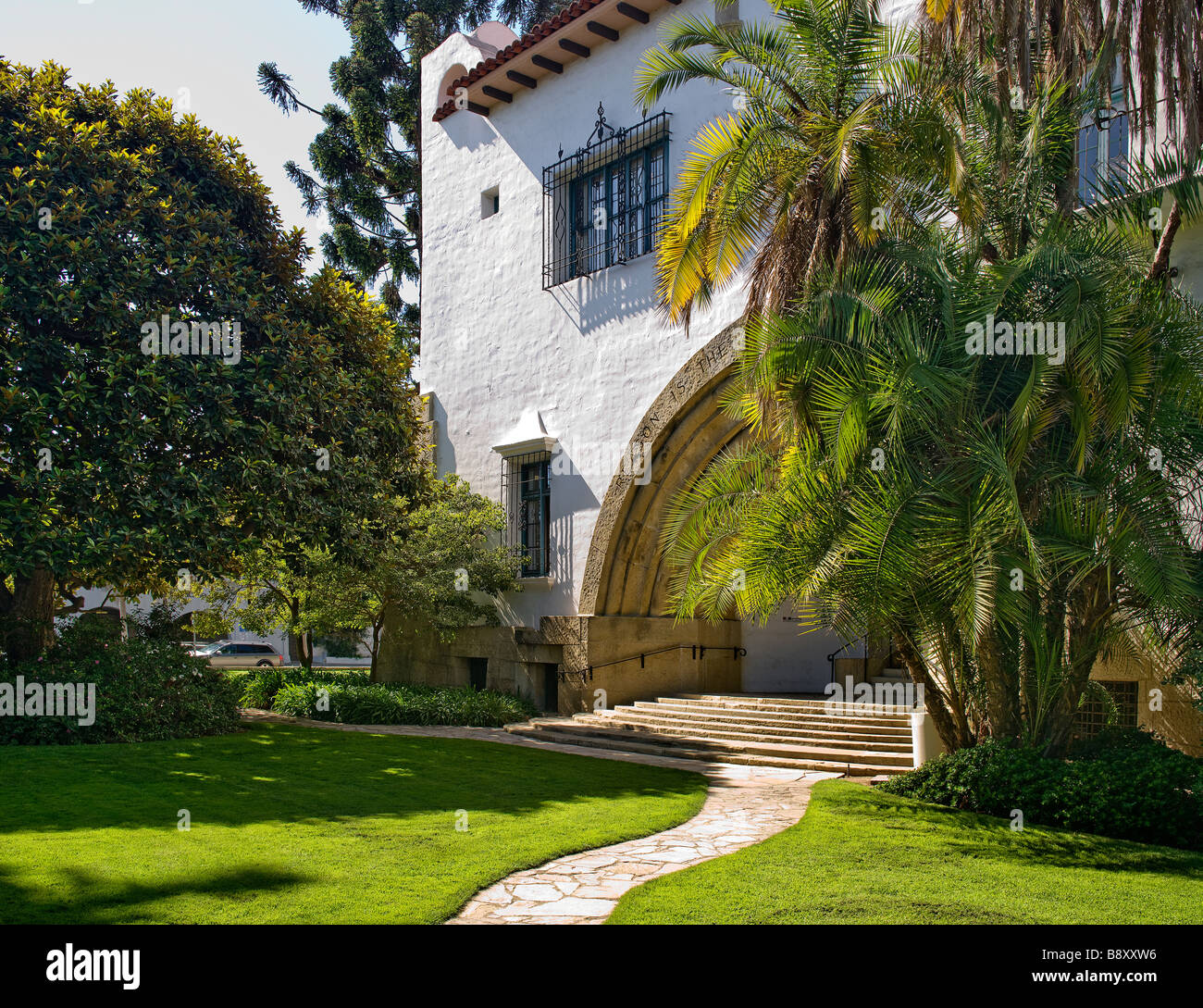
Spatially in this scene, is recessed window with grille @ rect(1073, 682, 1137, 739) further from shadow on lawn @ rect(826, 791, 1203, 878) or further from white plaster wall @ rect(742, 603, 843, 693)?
white plaster wall @ rect(742, 603, 843, 693)

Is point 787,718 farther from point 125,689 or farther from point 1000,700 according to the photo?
point 125,689

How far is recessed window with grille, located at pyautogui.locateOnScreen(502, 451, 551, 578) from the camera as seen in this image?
19781mm

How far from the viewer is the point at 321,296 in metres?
15.9

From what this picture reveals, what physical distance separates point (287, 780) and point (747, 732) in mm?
6846

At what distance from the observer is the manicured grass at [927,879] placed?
Result: 238 inches

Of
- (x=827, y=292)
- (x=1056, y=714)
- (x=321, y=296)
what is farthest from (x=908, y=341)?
(x=321, y=296)

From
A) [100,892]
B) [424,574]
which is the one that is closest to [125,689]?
[424,574]

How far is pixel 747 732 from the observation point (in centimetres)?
1482

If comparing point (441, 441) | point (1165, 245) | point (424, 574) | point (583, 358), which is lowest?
point (424, 574)

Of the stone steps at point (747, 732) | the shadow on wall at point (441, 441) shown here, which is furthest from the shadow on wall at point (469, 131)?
the stone steps at point (747, 732)

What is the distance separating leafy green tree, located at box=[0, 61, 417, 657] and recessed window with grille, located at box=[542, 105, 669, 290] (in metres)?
5.49

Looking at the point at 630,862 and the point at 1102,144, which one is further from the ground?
the point at 1102,144
